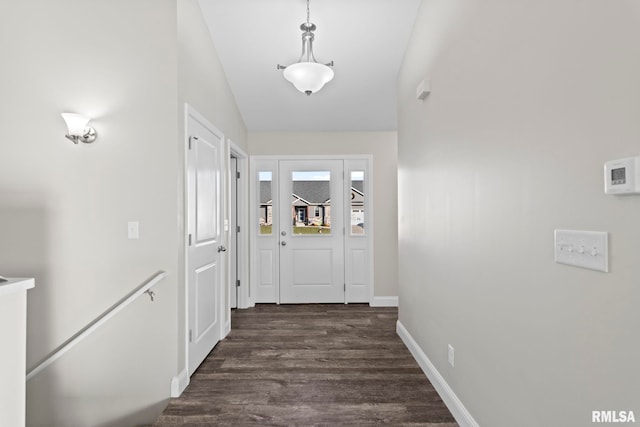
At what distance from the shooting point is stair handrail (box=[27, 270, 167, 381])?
2148 millimetres

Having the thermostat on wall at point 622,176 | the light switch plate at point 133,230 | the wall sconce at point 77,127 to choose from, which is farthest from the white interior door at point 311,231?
the thermostat on wall at point 622,176

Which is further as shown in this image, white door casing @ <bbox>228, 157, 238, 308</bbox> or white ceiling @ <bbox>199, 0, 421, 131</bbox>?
white door casing @ <bbox>228, 157, 238, 308</bbox>

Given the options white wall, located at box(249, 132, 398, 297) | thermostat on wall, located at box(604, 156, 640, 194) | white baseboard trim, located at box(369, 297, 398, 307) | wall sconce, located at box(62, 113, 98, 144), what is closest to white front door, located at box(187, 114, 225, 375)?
wall sconce, located at box(62, 113, 98, 144)

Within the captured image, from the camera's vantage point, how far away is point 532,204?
53.0 inches

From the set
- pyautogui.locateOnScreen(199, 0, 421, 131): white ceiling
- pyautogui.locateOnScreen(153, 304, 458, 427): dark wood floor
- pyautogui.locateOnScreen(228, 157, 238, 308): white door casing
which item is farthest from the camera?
pyautogui.locateOnScreen(228, 157, 238, 308): white door casing

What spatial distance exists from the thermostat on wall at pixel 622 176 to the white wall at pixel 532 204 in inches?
1.3

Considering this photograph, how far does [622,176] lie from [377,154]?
3762 millimetres

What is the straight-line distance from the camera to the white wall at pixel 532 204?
0.97m

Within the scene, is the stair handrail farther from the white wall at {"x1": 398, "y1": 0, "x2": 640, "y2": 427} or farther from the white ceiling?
the white ceiling

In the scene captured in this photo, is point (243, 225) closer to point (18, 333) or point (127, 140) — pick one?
point (127, 140)

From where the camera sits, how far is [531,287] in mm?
1360

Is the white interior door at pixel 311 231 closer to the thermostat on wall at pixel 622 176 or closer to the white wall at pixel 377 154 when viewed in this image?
the white wall at pixel 377 154

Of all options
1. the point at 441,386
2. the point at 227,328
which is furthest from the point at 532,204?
the point at 227,328

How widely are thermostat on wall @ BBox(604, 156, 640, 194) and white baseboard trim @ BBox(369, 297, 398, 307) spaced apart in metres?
3.76
